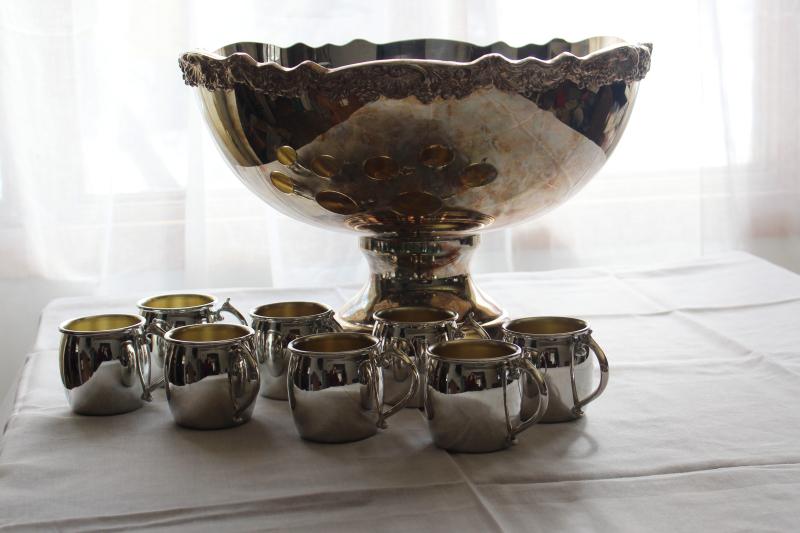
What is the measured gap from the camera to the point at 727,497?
0.50m

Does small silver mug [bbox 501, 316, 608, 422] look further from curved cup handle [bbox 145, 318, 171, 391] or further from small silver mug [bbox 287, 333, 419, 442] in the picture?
curved cup handle [bbox 145, 318, 171, 391]

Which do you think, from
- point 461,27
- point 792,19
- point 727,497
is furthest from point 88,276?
point 792,19

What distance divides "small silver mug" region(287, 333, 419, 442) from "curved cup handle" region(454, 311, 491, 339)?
7 cm

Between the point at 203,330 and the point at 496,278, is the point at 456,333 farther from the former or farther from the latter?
the point at 496,278

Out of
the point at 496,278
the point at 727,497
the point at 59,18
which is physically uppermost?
the point at 59,18

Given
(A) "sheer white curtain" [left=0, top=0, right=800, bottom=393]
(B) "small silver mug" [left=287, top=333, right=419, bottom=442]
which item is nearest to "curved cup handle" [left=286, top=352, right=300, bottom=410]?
(B) "small silver mug" [left=287, top=333, right=419, bottom=442]

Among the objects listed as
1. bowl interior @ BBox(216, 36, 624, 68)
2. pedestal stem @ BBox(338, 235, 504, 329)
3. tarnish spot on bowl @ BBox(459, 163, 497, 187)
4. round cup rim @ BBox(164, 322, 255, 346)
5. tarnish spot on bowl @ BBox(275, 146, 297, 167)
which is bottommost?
round cup rim @ BBox(164, 322, 255, 346)

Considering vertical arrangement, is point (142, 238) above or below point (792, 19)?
below

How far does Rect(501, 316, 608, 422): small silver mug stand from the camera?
2.01 ft

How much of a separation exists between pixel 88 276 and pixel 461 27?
77cm

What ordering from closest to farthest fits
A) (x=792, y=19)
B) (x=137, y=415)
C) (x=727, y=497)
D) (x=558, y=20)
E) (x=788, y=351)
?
1. (x=727, y=497)
2. (x=137, y=415)
3. (x=788, y=351)
4. (x=558, y=20)
5. (x=792, y=19)

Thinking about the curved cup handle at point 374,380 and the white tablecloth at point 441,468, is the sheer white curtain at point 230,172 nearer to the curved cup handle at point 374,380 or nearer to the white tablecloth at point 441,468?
the white tablecloth at point 441,468

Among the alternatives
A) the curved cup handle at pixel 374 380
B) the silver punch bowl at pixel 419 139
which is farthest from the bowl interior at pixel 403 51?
the curved cup handle at pixel 374 380

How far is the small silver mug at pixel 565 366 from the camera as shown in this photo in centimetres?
61
